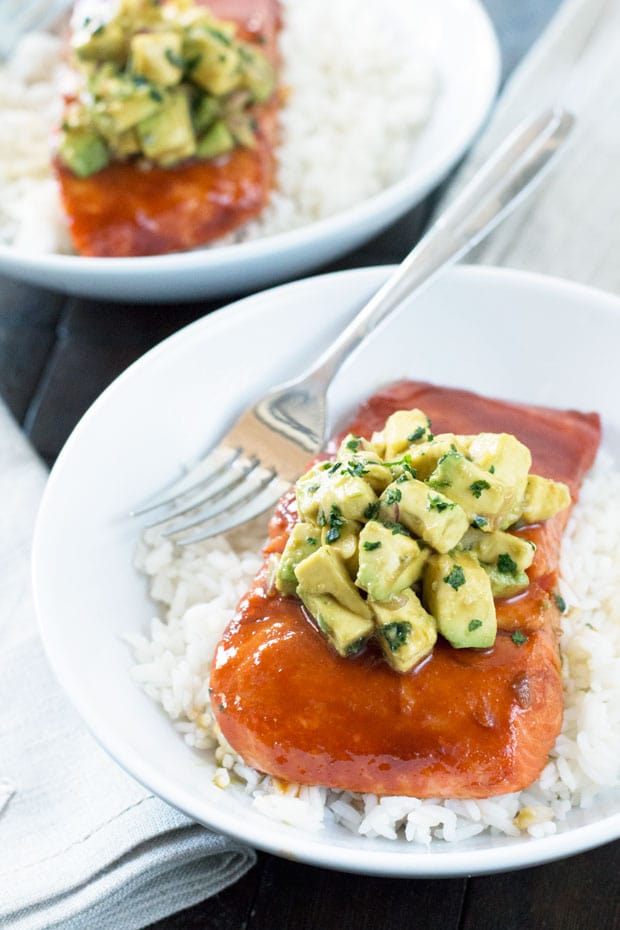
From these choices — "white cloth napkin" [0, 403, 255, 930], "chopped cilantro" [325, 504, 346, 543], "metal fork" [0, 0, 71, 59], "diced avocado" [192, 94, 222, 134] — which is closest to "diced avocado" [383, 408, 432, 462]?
"chopped cilantro" [325, 504, 346, 543]

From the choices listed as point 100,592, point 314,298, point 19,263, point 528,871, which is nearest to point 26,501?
point 100,592

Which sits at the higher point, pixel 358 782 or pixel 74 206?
pixel 358 782

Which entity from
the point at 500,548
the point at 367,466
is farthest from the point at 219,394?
the point at 500,548

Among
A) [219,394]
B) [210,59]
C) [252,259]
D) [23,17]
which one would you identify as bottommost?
[23,17]

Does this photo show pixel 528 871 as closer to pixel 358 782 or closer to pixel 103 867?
pixel 358 782

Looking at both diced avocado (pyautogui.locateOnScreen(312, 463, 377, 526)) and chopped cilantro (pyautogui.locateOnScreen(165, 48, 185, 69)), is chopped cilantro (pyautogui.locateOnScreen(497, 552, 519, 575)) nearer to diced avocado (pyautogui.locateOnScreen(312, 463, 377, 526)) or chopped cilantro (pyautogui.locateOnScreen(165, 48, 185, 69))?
diced avocado (pyautogui.locateOnScreen(312, 463, 377, 526))

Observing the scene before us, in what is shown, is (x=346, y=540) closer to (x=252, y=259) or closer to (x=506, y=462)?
(x=506, y=462)
